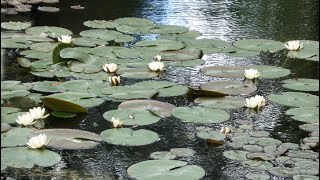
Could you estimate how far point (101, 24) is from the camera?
4.59 metres

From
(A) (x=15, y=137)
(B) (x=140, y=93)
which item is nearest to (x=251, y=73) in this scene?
(B) (x=140, y=93)

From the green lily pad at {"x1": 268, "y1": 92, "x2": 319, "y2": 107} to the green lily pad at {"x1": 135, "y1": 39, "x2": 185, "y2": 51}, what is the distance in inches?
42.2

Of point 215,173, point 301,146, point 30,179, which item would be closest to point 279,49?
point 301,146

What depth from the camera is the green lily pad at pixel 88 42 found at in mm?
4086

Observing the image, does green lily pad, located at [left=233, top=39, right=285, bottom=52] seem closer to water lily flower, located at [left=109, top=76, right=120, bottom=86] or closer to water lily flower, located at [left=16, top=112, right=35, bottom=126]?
water lily flower, located at [left=109, top=76, right=120, bottom=86]

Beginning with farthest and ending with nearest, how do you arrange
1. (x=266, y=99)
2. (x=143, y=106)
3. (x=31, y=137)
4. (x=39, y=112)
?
(x=266, y=99) < (x=143, y=106) < (x=39, y=112) < (x=31, y=137)

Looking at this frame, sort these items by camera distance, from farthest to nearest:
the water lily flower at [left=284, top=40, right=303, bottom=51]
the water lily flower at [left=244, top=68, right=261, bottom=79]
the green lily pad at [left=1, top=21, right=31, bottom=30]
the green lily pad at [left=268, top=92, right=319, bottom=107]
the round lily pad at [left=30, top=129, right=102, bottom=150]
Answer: the green lily pad at [left=1, top=21, right=31, bottom=30], the water lily flower at [left=284, top=40, right=303, bottom=51], the water lily flower at [left=244, top=68, right=261, bottom=79], the green lily pad at [left=268, top=92, right=319, bottom=107], the round lily pad at [left=30, top=129, right=102, bottom=150]

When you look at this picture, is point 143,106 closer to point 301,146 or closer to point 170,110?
point 170,110

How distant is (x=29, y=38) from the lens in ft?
13.7

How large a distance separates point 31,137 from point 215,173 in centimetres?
80

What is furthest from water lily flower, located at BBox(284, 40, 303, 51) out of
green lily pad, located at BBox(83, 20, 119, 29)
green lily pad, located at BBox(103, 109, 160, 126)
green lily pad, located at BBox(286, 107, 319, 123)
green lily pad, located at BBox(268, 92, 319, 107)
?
green lily pad, located at BBox(103, 109, 160, 126)

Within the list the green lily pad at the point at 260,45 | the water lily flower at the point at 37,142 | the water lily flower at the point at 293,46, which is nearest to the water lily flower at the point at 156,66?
the green lily pad at the point at 260,45

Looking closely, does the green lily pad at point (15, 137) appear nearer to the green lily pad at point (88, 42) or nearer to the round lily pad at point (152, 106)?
the round lily pad at point (152, 106)

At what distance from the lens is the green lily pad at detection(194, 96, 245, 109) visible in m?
2.96
